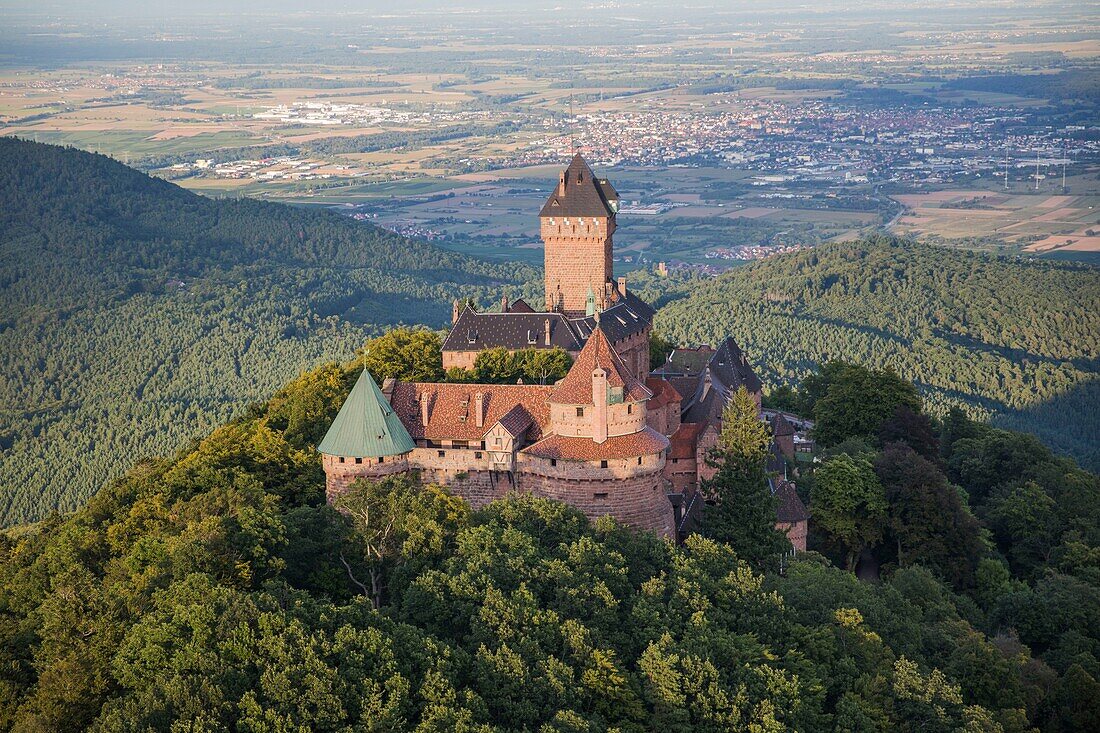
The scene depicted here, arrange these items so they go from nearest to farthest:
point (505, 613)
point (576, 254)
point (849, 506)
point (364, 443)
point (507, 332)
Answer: point (505, 613)
point (364, 443)
point (849, 506)
point (507, 332)
point (576, 254)

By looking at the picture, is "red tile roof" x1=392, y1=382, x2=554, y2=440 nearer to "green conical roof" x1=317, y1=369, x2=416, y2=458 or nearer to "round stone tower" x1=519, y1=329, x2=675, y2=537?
"green conical roof" x1=317, y1=369, x2=416, y2=458

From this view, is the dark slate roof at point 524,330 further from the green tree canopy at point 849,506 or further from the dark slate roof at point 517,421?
the dark slate roof at point 517,421

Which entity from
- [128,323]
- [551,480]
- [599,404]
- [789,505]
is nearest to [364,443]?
[551,480]

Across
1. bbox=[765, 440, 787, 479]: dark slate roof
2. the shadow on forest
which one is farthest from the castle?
the shadow on forest

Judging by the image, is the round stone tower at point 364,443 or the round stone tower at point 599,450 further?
the round stone tower at point 364,443

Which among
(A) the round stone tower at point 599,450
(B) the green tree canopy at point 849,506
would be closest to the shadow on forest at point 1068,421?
(B) the green tree canopy at point 849,506

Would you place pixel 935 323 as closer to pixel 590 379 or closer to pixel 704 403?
pixel 704 403
